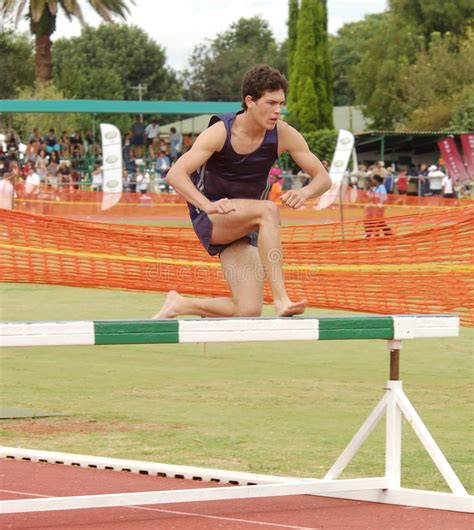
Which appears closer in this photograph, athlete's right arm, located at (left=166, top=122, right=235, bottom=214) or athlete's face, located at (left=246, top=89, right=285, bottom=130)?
athlete's right arm, located at (left=166, top=122, right=235, bottom=214)

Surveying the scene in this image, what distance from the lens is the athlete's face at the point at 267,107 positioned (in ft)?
22.5

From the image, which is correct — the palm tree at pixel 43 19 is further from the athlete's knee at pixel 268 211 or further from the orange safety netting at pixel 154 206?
the athlete's knee at pixel 268 211

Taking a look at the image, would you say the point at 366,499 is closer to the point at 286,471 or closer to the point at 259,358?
the point at 286,471

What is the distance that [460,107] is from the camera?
58844 mm

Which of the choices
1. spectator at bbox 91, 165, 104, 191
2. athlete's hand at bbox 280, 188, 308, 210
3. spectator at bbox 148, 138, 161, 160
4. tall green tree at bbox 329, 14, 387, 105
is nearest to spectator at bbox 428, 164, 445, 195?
spectator at bbox 91, 165, 104, 191

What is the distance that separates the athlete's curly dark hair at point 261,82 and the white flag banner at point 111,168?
23764mm

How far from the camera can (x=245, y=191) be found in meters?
7.20

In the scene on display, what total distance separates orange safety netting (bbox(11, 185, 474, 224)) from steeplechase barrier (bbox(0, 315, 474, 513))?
72.0 feet

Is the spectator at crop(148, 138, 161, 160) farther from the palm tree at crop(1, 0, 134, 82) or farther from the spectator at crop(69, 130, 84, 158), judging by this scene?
the palm tree at crop(1, 0, 134, 82)

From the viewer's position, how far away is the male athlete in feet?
22.4

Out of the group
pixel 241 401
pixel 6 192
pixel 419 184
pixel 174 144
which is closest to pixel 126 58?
pixel 174 144

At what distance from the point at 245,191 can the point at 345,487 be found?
1.82 meters

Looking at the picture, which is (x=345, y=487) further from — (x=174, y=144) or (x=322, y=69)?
(x=322, y=69)

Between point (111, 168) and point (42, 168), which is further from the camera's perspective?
point (42, 168)
